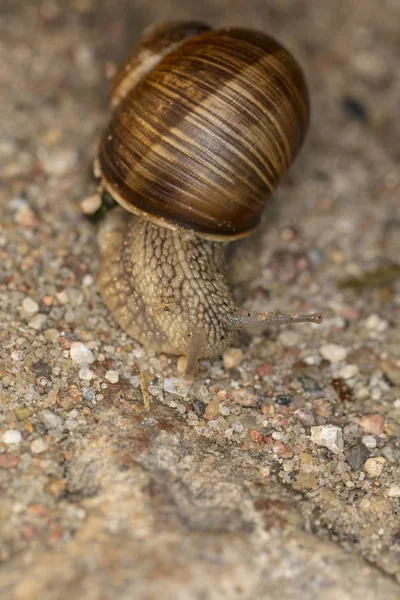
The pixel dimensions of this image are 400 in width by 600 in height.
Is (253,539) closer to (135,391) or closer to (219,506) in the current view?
(219,506)

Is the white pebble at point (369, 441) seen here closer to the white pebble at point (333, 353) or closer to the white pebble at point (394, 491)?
the white pebble at point (394, 491)

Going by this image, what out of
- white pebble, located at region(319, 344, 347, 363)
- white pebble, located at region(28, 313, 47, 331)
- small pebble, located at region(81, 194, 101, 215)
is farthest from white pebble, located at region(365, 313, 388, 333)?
white pebble, located at region(28, 313, 47, 331)

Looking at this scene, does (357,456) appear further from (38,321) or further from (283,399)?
(38,321)

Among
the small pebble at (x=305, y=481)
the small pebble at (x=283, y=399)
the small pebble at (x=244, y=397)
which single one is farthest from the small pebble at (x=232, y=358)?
the small pebble at (x=305, y=481)

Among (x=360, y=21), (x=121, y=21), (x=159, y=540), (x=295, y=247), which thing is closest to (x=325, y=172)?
(x=295, y=247)

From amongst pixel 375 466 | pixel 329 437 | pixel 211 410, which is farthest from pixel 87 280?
pixel 375 466

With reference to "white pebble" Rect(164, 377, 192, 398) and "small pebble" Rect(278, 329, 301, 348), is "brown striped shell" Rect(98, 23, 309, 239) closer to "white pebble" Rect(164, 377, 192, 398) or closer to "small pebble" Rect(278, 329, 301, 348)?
"small pebble" Rect(278, 329, 301, 348)

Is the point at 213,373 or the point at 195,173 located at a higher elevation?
the point at 195,173
